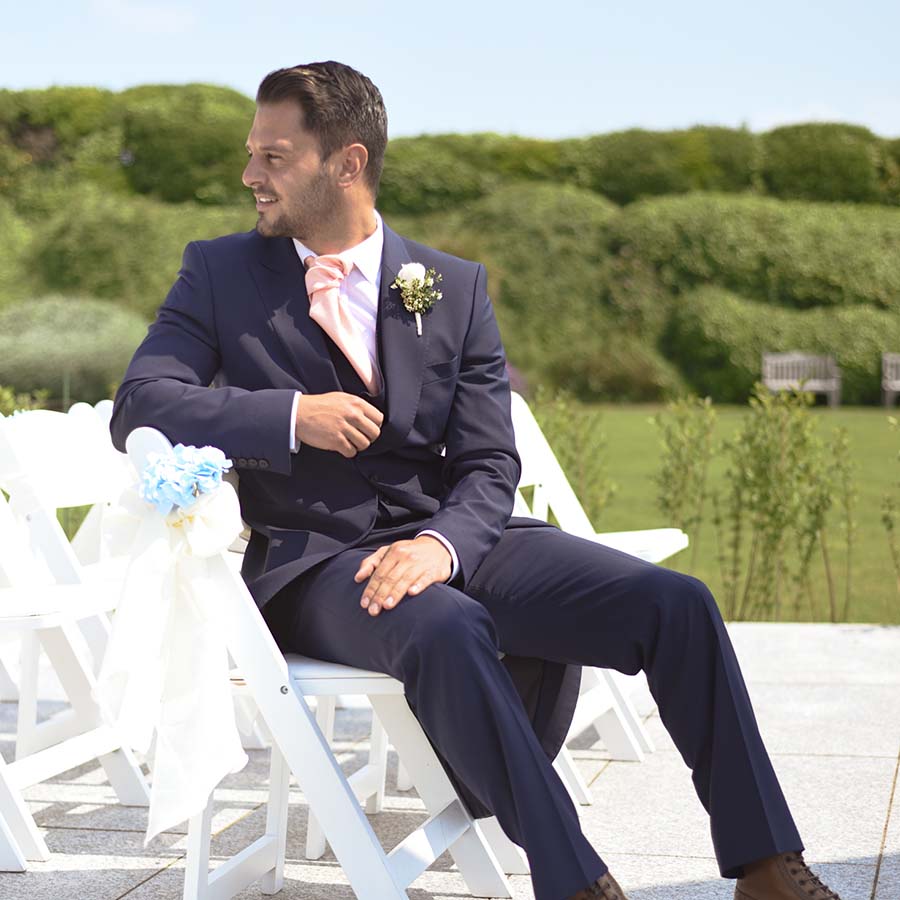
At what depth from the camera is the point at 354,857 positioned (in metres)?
2.43

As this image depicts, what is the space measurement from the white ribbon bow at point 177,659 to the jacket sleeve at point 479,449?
1.47 feet

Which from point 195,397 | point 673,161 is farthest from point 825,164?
point 195,397

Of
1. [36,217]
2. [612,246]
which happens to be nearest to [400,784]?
[612,246]

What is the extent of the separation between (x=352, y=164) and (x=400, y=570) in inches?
33.9

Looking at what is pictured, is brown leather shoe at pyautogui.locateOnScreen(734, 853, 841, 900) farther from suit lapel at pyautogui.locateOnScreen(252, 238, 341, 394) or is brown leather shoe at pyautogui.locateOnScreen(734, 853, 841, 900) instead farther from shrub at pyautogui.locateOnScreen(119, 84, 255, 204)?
shrub at pyautogui.locateOnScreen(119, 84, 255, 204)

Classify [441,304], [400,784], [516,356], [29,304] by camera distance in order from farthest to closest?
[516,356], [29,304], [400,784], [441,304]

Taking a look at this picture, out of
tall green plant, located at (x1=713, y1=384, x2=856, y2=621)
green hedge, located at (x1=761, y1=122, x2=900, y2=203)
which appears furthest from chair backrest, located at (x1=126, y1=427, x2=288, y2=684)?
green hedge, located at (x1=761, y1=122, x2=900, y2=203)

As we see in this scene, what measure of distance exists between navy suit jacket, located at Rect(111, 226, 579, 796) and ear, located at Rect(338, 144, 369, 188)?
0.54ft

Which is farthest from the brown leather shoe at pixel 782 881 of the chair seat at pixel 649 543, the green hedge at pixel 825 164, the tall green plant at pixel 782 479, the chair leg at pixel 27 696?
the green hedge at pixel 825 164

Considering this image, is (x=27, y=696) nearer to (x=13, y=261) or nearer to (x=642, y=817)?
(x=642, y=817)

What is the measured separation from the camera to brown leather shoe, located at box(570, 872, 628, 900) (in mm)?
2230

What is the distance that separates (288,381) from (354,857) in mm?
886

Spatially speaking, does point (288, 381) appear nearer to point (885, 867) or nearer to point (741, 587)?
point (885, 867)

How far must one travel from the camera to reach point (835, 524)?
359 inches
